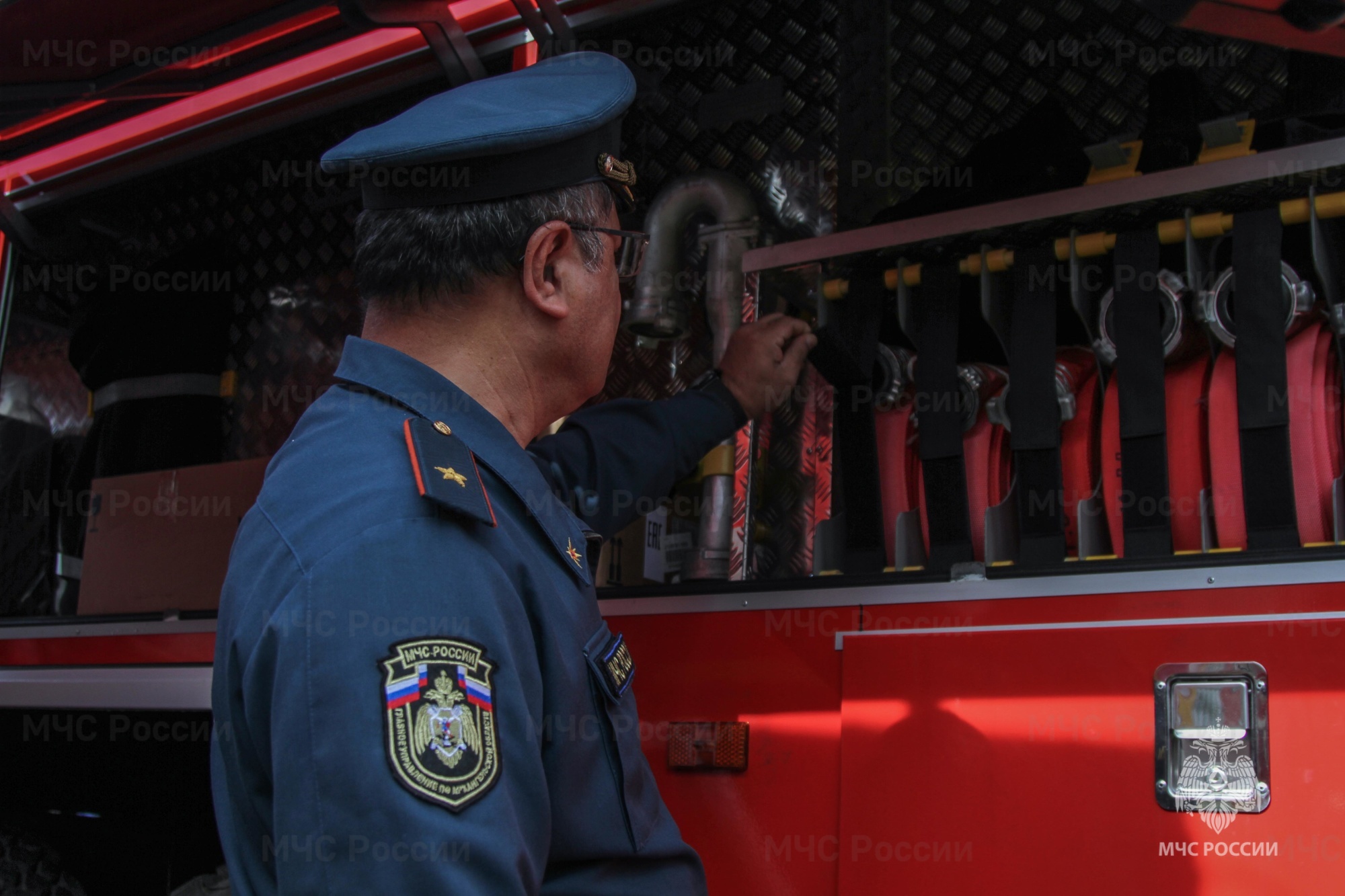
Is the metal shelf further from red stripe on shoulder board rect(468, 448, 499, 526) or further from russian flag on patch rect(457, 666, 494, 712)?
russian flag on patch rect(457, 666, 494, 712)

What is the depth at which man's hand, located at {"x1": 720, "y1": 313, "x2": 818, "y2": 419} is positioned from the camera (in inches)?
103

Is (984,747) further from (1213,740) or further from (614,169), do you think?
(614,169)

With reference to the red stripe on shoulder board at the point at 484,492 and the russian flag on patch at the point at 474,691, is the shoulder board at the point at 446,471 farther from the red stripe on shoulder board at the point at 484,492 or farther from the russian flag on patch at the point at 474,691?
the russian flag on patch at the point at 474,691

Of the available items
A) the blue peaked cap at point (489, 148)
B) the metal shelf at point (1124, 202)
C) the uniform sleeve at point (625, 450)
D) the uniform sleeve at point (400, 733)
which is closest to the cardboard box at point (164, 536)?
the uniform sleeve at point (625, 450)

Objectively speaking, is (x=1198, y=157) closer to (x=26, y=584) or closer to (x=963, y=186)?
(x=963, y=186)

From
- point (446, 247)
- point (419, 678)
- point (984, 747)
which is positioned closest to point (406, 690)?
point (419, 678)

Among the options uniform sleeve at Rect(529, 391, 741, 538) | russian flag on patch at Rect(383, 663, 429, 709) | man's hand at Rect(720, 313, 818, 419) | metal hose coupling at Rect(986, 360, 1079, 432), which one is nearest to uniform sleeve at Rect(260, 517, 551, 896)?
russian flag on patch at Rect(383, 663, 429, 709)

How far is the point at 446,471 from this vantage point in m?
1.24

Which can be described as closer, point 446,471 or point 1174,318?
point 446,471

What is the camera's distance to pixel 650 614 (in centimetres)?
248

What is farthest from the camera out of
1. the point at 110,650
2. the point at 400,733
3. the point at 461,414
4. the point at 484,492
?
the point at 110,650

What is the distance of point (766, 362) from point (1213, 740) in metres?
1.20

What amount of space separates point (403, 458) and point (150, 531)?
8.06 ft

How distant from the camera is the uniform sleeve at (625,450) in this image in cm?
242
